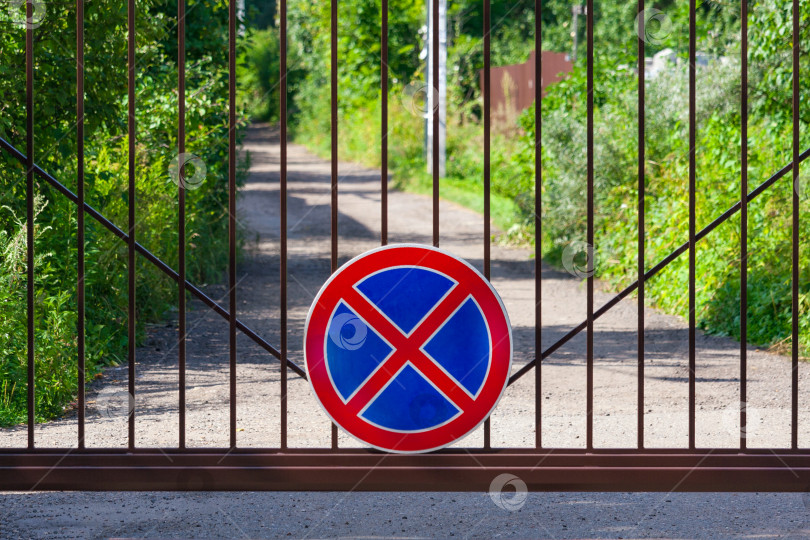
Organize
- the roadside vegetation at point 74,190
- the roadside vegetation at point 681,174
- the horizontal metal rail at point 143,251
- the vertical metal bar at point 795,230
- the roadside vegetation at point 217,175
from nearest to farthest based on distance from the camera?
the horizontal metal rail at point 143,251 → the vertical metal bar at point 795,230 → the roadside vegetation at point 74,190 → the roadside vegetation at point 217,175 → the roadside vegetation at point 681,174

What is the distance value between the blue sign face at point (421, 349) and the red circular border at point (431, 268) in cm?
2

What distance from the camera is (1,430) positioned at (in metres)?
5.79

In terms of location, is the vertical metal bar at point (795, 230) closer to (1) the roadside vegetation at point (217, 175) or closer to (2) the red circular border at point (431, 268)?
(2) the red circular border at point (431, 268)

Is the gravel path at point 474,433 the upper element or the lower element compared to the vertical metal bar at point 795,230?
lower

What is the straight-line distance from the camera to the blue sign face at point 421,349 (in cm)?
410

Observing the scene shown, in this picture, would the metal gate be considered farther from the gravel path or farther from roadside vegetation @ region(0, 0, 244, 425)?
roadside vegetation @ region(0, 0, 244, 425)

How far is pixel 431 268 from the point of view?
13.5ft

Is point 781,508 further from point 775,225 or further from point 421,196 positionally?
point 421,196

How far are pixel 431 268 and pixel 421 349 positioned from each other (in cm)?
31

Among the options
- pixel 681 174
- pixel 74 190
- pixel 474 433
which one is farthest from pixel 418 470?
pixel 681 174

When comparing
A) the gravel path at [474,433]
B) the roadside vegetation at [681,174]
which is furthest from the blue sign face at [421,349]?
the roadside vegetation at [681,174]

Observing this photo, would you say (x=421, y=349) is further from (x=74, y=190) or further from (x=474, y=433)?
(x=74, y=190)

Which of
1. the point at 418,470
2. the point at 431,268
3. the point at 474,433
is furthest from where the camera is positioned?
the point at 474,433

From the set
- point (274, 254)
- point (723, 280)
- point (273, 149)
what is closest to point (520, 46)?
point (273, 149)
